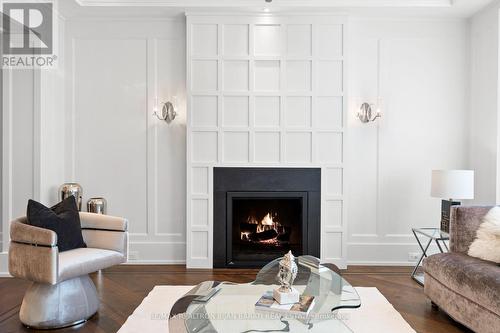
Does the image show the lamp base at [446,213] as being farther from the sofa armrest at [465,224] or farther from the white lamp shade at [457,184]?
the sofa armrest at [465,224]

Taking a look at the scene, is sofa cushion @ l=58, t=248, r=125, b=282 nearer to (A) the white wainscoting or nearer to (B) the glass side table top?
(A) the white wainscoting

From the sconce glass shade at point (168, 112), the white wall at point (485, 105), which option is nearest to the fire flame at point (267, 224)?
the sconce glass shade at point (168, 112)

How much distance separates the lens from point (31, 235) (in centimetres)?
272

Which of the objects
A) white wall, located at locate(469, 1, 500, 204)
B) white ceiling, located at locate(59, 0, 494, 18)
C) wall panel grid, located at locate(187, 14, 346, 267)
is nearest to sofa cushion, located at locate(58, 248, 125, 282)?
wall panel grid, located at locate(187, 14, 346, 267)

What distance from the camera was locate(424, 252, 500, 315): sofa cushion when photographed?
2.42 m

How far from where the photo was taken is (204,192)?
14.3 feet

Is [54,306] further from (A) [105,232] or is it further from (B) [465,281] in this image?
(B) [465,281]

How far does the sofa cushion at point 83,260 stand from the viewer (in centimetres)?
270

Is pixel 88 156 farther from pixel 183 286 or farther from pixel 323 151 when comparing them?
pixel 323 151

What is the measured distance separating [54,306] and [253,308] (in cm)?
149

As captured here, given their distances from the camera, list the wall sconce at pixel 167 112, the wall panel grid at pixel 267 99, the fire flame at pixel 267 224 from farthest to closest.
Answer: the fire flame at pixel 267 224 → the wall sconce at pixel 167 112 → the wall panel grid at pixel 267 99

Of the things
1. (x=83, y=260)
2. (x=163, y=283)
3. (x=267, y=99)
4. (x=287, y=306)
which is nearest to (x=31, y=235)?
(x=83, y=260)

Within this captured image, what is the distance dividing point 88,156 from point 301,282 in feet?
9.95

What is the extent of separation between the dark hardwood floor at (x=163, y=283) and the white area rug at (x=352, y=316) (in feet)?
0.27
